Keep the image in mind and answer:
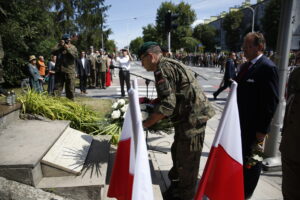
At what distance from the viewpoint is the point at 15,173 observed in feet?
8.92

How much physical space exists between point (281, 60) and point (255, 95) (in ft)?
4.62

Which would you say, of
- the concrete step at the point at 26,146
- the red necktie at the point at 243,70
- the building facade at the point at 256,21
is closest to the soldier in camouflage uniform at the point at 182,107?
the red necktie at the point at 243,70

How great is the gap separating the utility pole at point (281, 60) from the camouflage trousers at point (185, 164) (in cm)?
180

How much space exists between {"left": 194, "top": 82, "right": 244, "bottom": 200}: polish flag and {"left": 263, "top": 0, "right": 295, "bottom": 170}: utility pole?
243 centimetres

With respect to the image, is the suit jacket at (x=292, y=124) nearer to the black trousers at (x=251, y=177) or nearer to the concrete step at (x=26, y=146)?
the black trousers at (x=251, y=177)

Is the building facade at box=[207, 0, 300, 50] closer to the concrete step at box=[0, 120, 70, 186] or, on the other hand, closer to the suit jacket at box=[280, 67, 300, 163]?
the suit jacket at box=[280, 67, 300, 163]

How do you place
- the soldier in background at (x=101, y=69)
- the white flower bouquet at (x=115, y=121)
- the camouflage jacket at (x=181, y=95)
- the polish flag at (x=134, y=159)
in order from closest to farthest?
the polish flag at (x=134, y=159), the camouflage jacket at (x=181, y=95), the white flower bouquet at (x=115, y=121), the soldier in background at (x=101, y=69)

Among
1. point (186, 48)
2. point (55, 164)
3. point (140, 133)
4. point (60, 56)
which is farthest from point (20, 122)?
point (186, 48)

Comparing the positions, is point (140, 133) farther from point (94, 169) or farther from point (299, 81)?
point (94, 169)

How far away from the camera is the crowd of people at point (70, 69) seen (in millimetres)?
6668

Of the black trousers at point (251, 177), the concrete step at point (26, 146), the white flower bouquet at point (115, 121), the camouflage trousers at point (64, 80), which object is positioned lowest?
the black trousers at point (251, 177)

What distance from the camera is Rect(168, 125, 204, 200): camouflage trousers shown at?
278 centimetres

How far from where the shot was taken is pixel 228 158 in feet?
6.23

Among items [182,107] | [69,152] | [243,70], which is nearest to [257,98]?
[243,70]
